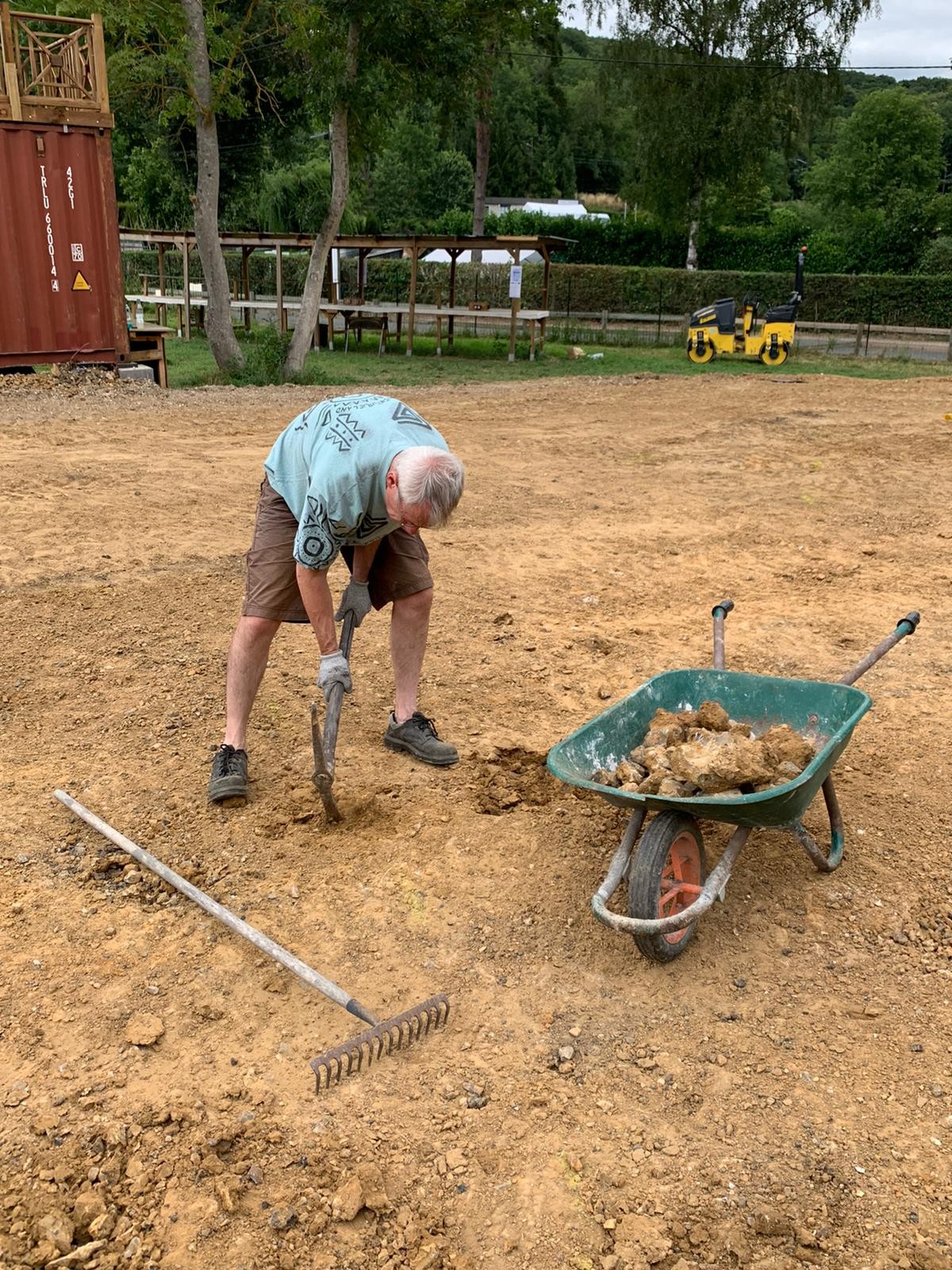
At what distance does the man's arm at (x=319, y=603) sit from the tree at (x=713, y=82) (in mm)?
29342

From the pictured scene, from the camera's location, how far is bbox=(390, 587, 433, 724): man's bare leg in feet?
12.9

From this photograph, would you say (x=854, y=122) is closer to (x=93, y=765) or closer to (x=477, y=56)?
(x=477, y=56)

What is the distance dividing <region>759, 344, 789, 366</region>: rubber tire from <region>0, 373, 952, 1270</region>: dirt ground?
13.5 meters

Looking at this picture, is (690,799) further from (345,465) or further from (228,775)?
(228,775)

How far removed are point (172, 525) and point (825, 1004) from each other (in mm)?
5482

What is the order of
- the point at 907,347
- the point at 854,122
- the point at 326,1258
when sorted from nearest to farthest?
the point at 326,1258, the point at 907,347, the point at 854,122

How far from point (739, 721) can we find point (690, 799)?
2.97 feet

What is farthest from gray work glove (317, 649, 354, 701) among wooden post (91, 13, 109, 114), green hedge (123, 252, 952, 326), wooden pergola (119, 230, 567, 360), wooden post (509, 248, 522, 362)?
green hedge (123, 252, 952, 326)

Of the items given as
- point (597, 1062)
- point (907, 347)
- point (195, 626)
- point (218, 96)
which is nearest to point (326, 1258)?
point (597, 1062)

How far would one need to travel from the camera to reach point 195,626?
17.5 feet

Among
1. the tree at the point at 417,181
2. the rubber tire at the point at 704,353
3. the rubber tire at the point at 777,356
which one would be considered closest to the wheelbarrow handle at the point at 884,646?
the rubber tire at the point at 777,356

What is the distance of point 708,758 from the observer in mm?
3068

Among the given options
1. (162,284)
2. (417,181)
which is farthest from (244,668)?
(417,181)

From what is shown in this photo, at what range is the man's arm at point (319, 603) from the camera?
3287 mm
